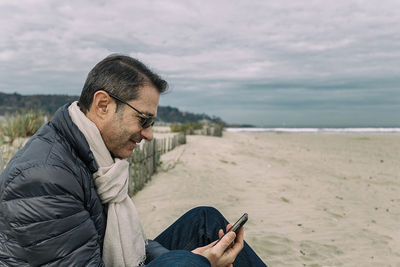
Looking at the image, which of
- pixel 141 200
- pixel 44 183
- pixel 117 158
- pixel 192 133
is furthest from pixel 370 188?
pixel 192 133

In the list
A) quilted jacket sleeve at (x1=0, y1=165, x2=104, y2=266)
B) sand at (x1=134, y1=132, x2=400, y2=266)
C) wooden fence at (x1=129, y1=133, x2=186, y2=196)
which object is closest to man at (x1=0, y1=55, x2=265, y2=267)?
quilted jacket sleeve at (x1=0, y1=165, x2=104, y2=266)

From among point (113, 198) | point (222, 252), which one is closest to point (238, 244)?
point (222, 252)

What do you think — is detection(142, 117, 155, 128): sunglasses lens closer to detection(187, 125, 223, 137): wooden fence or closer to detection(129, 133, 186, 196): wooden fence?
detection(129, 133, 186, 196): wooden fence

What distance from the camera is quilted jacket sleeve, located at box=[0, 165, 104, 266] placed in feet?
4.54

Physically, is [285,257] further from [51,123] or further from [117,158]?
[51,123]

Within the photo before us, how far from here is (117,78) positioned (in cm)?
178

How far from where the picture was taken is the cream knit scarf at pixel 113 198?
1.76m

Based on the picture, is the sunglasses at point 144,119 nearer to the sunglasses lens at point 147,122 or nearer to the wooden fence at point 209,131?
the sunglasses lens at point 147,122

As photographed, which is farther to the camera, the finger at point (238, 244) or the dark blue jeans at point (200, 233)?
the dark blue jeans at point (200, 233)

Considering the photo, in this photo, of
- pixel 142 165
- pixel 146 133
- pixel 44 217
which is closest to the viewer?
pixel 44 217

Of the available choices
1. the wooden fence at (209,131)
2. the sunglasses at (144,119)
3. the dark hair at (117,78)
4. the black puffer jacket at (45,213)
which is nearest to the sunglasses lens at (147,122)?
the sunglasses at (144,119)

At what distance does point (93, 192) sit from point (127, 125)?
377mm

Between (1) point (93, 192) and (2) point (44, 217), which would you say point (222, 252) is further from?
(2) point (44, 217)

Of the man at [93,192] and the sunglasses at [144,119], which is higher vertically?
the sunglasses at [144,119]
